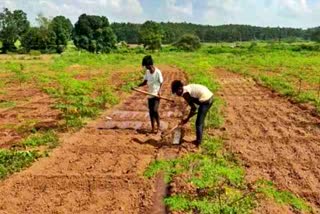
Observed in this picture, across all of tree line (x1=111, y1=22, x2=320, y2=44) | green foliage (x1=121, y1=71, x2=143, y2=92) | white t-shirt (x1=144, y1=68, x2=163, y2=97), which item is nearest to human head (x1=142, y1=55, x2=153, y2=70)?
white t-shirt (x1=144, y1=68, x2=163, y2=97)

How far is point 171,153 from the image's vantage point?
27.7 feet

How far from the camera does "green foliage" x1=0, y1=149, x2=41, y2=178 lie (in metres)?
7.27

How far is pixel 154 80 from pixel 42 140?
2.74 meters

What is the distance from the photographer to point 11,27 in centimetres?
7138

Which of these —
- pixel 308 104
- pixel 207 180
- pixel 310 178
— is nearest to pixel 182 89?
pixel 207 180

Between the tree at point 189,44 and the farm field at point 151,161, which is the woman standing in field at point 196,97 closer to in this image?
the farm field at point 151,161

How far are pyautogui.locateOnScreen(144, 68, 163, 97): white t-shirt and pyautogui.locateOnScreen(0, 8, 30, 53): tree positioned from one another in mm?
61575

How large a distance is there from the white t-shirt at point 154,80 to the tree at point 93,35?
64.6 m

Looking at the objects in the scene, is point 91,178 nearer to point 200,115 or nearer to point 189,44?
point 200,115

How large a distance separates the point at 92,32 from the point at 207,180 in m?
71.4

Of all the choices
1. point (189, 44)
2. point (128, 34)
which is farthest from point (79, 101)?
point (128, 34)

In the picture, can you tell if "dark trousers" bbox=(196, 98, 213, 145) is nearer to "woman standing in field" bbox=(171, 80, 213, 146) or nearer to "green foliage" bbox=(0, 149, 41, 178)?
"woman standing in field" bbox=(171, 80, 213, 146)

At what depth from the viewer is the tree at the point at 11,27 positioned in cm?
6869

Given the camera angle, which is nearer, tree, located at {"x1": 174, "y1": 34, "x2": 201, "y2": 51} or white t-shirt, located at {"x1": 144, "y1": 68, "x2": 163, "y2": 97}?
white t-shirt, located at {"x1": 144, "y1": 68, "x2": 163, "y2": 97}
